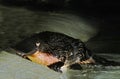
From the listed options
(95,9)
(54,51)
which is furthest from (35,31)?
(95,9)

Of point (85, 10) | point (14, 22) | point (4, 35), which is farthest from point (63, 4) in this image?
point (4, 35)

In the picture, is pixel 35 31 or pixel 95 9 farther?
pixel 95 9

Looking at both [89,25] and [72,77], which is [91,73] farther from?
[89,25]

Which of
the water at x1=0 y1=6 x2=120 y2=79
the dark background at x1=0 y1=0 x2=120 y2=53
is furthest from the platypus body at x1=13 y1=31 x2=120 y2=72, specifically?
the dark background at x1=0 y1=0 x2=120 y2=53

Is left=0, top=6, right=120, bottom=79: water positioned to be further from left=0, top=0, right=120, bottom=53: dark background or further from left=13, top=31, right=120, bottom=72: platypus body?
left=0, top=0, right=120, bottom=53: dark background

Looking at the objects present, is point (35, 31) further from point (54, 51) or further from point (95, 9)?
point (95, 9)

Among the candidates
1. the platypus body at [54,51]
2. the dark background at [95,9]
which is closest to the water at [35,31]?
the platypus body at [54,51]

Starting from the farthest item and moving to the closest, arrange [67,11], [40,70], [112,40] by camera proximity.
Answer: [67,11]
[112,40]
[40,70]
